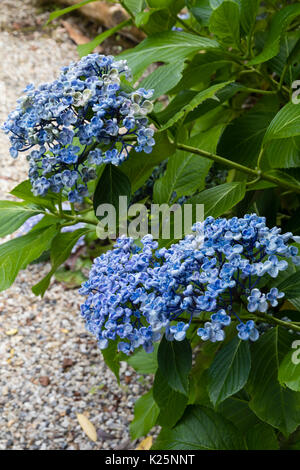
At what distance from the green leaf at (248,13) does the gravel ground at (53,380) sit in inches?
59.8

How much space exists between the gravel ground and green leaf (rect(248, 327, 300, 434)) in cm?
113

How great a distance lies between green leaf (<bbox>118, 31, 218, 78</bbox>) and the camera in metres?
1.25

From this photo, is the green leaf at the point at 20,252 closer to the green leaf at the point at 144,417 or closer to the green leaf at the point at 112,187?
the green leaf at the point at 112,187

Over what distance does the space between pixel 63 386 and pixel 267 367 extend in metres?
1.47

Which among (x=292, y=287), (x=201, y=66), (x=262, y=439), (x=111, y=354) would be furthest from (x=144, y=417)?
(x=201, y=66)

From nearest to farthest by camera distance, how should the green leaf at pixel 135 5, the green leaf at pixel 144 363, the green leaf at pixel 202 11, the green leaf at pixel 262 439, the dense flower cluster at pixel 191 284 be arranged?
the dense flower cluster at pixel 191 284 → the green leaf at pixel 262 439 → the green leaf at pixel 202 11 → the green leaf at pixel 135 5 → the green leaf at pixel 144 363

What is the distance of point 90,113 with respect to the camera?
0.98 meters

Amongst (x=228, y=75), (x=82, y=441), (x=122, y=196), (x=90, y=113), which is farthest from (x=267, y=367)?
(x=82, y=441)

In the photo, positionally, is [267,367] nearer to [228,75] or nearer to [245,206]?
[245,206]

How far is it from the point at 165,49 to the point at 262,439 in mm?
932

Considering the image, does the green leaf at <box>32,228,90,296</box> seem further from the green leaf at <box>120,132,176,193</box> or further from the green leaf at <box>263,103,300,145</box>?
the green leaf at <box>263,103,300,145</box>

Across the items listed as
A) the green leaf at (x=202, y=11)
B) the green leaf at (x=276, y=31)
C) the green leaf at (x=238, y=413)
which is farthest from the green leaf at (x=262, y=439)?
the green leaf at (x=202, y=11)

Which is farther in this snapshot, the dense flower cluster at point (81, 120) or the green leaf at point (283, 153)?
the green leaf at point (283, 153)

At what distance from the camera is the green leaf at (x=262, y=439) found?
Result: 1344 millimetres
